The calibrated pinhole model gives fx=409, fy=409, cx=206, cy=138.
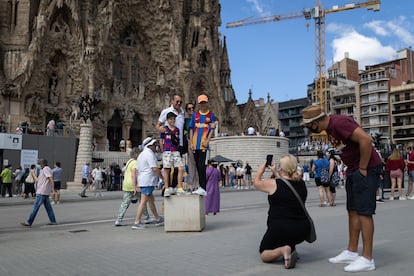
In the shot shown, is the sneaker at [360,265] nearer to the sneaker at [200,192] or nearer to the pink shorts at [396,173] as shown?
the sneaker at [200,192]

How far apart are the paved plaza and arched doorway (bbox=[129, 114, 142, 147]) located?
3010 cm

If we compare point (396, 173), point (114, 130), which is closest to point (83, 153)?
point (114, 130)

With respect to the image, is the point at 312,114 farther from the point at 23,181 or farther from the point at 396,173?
the point at 23,181

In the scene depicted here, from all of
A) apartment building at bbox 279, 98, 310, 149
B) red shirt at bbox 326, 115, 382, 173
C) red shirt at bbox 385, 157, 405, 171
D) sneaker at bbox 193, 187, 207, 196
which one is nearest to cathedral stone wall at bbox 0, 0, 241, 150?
red shirt at bbox 385, 157, 405, 171

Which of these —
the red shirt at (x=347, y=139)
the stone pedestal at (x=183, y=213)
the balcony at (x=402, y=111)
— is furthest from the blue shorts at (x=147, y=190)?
the balcony at (x=402, y=111)

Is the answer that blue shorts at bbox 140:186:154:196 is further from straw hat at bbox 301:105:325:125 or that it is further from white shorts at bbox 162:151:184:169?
straw hat at bbox 301:105:325:125

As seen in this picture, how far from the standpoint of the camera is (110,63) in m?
36.2

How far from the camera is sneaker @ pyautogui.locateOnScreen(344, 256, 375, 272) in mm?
4035

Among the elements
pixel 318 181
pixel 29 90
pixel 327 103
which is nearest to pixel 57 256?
pixel 318 181

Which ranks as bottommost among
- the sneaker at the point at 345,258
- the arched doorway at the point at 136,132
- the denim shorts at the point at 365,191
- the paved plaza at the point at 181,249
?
the paved plaza at the point at 181,249

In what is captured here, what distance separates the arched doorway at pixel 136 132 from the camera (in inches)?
1506

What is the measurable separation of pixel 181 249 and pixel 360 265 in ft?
7.32

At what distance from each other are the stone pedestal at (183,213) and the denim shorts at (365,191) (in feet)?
9.73

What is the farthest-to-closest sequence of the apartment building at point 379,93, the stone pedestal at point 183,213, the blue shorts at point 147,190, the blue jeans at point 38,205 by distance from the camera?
the apartment building at point 379,93 → the blue jeans at point 38,205 → the blue shorts at point 147,190 → the stone pedestal at point 183,213
